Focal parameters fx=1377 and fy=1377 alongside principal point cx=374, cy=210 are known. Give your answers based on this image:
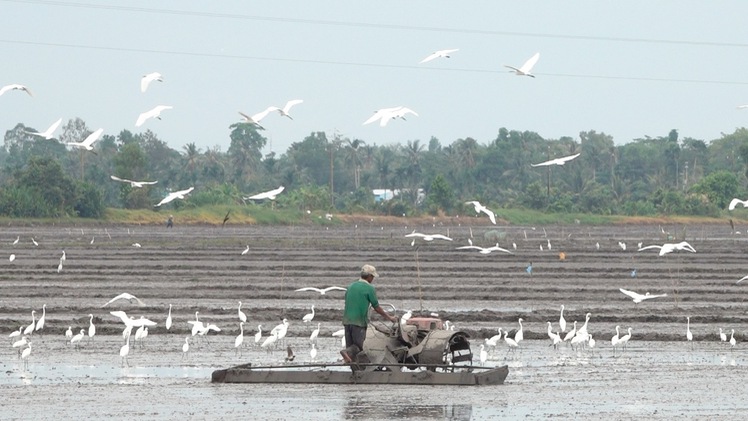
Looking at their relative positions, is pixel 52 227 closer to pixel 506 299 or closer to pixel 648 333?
pixel 506 299

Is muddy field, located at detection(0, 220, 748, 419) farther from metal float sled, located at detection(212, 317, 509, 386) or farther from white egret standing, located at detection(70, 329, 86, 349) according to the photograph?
metal float sled, located at detection(212, 317, 509, 386)

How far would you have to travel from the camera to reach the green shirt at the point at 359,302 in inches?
706

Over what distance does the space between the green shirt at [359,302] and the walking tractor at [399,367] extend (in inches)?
14.4

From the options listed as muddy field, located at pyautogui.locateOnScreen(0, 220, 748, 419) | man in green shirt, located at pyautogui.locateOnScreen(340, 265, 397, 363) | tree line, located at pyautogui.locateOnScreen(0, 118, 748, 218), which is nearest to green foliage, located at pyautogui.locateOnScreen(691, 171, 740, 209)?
tree line, located at pyautogui.locateOnScreen(0, 118, 748, 218)

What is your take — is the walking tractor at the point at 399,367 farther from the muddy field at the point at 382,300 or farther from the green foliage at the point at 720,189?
the green foliage at the point at 720,189

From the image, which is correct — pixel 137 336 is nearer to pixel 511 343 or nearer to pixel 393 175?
pixel 511 343

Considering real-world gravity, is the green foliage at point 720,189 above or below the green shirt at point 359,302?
above

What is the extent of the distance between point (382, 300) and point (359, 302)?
14.3 meters

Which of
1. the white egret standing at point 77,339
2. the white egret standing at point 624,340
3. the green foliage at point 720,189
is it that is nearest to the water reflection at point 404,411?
the white egret standing at point 624,340

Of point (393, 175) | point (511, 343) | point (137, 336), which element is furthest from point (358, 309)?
point (393, 175)

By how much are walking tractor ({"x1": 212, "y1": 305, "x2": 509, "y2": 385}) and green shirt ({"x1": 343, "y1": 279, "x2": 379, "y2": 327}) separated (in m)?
0.36

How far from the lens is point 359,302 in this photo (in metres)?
17.9

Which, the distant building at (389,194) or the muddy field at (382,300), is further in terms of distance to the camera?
the distant building at (389,194)

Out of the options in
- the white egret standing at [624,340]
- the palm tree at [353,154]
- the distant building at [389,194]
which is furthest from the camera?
the palm tree at [353,154]
